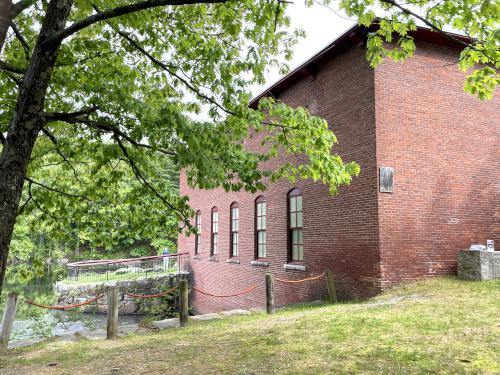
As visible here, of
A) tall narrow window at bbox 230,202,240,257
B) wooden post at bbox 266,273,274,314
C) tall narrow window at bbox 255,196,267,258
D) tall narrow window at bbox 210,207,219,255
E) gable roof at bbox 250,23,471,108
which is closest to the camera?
wooden post at bbox 266,273,274,314

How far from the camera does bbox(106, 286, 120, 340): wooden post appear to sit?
8.84 meters

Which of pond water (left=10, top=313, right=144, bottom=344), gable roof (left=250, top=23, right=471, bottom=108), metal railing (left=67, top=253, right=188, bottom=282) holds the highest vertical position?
gable roof (left=250, top=23, right=471, bottom=108)

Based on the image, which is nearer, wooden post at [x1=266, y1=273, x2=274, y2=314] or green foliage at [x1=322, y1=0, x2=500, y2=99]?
green foliage at [x1=322, y1=0, x2=500, y2=99]

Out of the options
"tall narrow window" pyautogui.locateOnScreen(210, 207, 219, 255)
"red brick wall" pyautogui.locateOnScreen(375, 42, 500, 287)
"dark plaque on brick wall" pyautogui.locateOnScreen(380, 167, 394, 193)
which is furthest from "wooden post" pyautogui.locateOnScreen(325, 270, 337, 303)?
"tall narrow window" pyautogui.locateOnScreen(210, 207, 219, 255)

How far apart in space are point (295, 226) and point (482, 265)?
18.3ft

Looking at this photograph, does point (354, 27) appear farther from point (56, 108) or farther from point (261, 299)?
point (261, 299)

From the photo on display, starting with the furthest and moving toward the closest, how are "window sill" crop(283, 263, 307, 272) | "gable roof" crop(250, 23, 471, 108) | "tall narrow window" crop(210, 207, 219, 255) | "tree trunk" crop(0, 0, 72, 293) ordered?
1. "tall narrow window" crop(210, 207, 219, 255)
2. "window sill" crop(283, 263, 307, 272)
3. "gable roof" crop(250, 23, 471, 108)
4. "tree trunk" crop(0, 0, 72, 293)

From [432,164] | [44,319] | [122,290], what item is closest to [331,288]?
[432,164]

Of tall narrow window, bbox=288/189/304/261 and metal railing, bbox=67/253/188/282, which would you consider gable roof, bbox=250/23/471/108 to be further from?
metal railing, bbox=67/253/188/282

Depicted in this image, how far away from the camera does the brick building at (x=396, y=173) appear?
1066 centimetres

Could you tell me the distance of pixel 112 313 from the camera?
8992 mm

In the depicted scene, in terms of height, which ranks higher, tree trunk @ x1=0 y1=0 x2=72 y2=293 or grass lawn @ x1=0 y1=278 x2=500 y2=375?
tree trunk @ x1=0 y1=0 x2=72 y2=293

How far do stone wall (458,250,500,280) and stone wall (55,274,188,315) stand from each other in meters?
16.6

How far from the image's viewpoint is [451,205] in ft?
37.8
